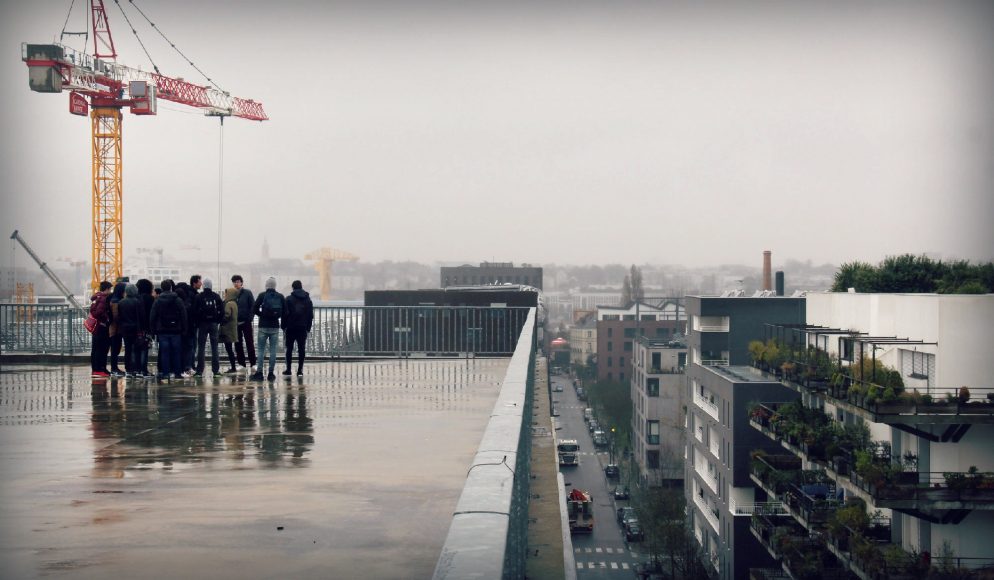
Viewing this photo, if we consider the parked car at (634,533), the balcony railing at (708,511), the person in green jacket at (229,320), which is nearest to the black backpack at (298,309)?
the person in green jacket at (229,320)

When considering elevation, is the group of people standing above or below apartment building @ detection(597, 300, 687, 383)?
above

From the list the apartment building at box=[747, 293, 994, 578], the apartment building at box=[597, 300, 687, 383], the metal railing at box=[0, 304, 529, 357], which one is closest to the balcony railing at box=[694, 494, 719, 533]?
the apartment building at box=[747, 293, 994, 578]

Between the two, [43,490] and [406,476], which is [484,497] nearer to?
[406,476]

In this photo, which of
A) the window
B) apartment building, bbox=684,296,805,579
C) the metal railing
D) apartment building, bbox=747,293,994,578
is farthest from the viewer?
the window

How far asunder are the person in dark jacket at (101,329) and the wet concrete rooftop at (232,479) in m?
1.64

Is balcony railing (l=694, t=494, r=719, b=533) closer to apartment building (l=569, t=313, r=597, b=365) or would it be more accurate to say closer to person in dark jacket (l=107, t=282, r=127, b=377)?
person in dark jacket (l=107, t=282, r=127, b=377)

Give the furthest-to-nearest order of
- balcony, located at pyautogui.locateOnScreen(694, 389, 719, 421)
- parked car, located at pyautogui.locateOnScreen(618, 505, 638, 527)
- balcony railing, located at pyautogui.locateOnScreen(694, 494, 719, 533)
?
1. parked car, located at pyautogui.locateOnScreen(618, 505, 638, 527)
2. balcony, located at pyautogui.locateOnScreen(694, 389, 719, 421)
3. balcony railing, located at pyautogui.locateOnScreen(694, 494, 719, 533)

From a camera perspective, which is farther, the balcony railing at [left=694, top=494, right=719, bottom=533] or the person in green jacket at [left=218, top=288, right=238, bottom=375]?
the balcony railing at [left=694, top=494, right=719, bottom=533]

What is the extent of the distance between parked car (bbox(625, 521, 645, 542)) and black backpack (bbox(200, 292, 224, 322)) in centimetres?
5610

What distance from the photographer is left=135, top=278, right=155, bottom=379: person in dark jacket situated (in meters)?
16.3

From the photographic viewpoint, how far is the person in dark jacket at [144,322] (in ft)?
53.4

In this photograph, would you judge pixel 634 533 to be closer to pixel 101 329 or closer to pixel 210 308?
pixel 210 308

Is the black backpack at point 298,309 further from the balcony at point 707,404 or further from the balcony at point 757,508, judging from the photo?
the balcony at point 707,404


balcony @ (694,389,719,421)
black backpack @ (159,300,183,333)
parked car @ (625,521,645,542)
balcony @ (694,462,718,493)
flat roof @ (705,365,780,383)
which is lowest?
parked car @ (625,521,645,542)
